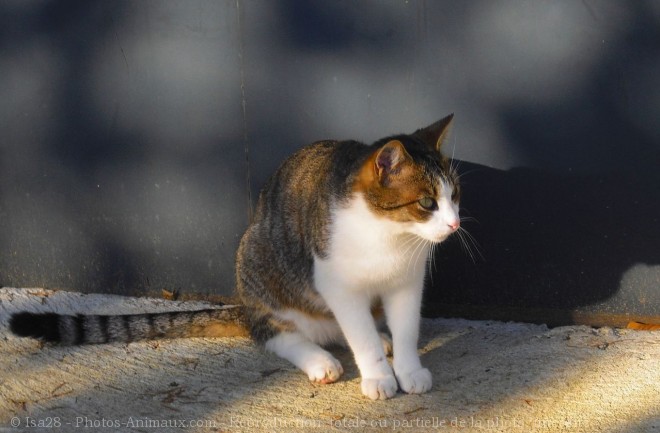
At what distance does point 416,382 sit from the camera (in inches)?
170

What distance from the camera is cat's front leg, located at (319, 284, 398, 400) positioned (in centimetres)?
433

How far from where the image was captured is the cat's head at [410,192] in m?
4.09

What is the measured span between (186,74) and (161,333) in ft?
4.99

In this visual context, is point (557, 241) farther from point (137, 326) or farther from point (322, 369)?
point (137, 326)

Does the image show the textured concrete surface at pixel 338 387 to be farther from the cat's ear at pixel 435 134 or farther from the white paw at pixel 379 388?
the cat's ear at pixel 435 134

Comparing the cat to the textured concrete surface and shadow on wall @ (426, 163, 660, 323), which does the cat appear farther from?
shadow on wall @ (426, 163, 660, 323)

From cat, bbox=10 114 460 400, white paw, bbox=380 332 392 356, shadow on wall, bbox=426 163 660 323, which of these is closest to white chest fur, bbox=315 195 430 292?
cat, bbox=10 114 460 400

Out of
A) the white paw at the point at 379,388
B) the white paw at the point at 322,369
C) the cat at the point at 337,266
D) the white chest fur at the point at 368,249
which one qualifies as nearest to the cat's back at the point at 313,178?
the cat at the point at 337,266

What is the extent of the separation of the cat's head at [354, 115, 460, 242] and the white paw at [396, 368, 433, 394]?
0.69 m

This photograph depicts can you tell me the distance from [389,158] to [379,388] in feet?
3.58

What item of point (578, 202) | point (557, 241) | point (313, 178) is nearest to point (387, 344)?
point (313, 178)

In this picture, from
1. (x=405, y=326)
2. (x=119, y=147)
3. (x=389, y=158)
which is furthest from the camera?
(x=119, y=147)

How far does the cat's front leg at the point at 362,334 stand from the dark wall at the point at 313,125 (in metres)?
1.04

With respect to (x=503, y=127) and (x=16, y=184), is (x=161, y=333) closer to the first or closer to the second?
(x=16, y=184)
